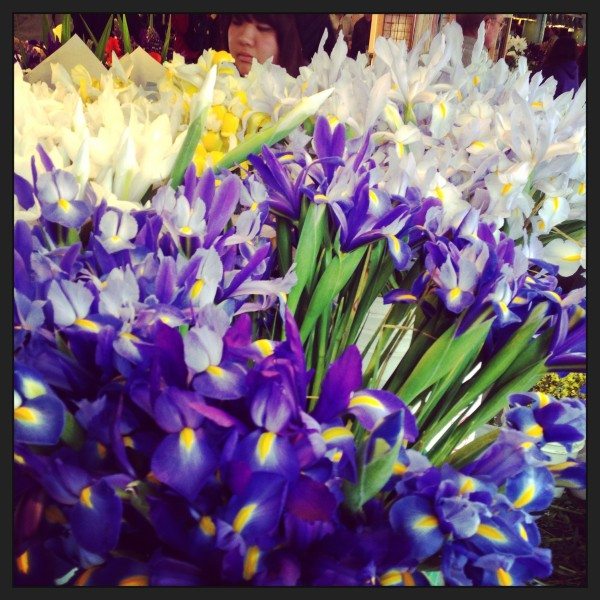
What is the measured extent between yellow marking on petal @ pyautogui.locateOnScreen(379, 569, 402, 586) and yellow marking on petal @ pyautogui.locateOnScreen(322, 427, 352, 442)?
7cm

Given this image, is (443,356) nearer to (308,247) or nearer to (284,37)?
(308,247)

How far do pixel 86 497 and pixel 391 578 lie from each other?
0.15m

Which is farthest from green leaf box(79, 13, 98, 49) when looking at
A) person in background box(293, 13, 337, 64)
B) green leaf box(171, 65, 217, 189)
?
green leaf box(171, 65, 217, 189)

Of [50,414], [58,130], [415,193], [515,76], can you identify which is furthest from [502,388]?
[515,76]

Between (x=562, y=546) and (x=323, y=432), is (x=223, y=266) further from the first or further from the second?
(x=562, y=546)

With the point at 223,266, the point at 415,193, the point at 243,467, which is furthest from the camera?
the point at 415,193

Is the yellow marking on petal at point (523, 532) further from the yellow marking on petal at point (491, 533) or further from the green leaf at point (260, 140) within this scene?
the green leaf at point (260, 140)

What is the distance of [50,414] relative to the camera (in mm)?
323

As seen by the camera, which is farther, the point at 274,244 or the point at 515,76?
the point at 515,76

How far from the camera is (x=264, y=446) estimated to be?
31 centimetres

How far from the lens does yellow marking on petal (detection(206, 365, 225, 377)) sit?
1.07ft

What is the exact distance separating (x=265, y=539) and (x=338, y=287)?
0.24 metres

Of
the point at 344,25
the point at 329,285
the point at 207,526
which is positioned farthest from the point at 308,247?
the point at 344,25

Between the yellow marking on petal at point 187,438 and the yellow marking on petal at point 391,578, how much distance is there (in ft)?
0.38
